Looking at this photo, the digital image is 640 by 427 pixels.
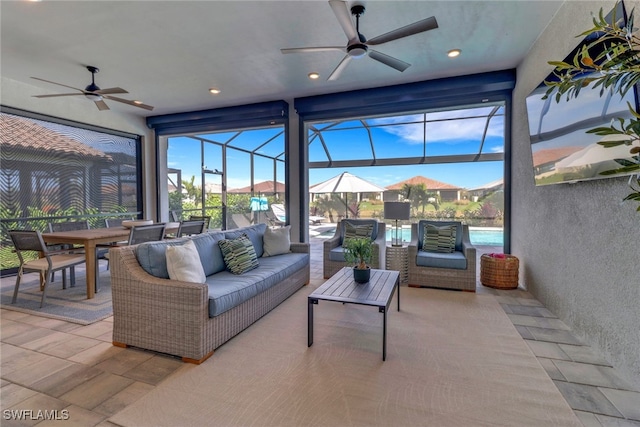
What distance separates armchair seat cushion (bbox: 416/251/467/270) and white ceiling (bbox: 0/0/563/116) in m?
2.60

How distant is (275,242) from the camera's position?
13.3ft

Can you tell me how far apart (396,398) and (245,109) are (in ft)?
17.5

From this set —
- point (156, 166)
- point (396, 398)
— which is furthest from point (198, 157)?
point (396, 398)

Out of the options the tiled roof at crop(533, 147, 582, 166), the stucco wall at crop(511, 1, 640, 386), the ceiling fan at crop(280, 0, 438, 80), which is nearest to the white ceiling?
the ceiling fan at crop(280, 0, 438, 80)

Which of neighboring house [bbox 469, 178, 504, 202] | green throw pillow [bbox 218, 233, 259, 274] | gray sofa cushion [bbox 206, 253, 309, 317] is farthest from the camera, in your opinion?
neighboring house [bbox 469, 178, 504, 202]

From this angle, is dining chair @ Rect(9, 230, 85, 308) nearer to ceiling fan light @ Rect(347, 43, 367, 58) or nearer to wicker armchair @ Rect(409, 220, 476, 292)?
ceiling fan light @ Rect(347, 43, 367, 58)

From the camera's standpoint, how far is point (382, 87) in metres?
4.82

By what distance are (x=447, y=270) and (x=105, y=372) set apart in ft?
12.1

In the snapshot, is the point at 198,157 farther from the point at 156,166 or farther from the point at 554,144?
the point at 554,144

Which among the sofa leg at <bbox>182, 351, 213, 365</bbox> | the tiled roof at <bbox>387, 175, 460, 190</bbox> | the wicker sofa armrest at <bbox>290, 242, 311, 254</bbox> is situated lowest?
the sofa leg at <bbox>182, 351, 213, 365</bbox>

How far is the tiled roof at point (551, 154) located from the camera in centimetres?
244

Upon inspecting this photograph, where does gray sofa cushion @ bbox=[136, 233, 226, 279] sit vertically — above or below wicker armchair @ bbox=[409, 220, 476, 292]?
above

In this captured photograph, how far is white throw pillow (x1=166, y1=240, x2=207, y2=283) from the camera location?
238 centimetres

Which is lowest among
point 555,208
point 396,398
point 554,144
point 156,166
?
point 396,398
